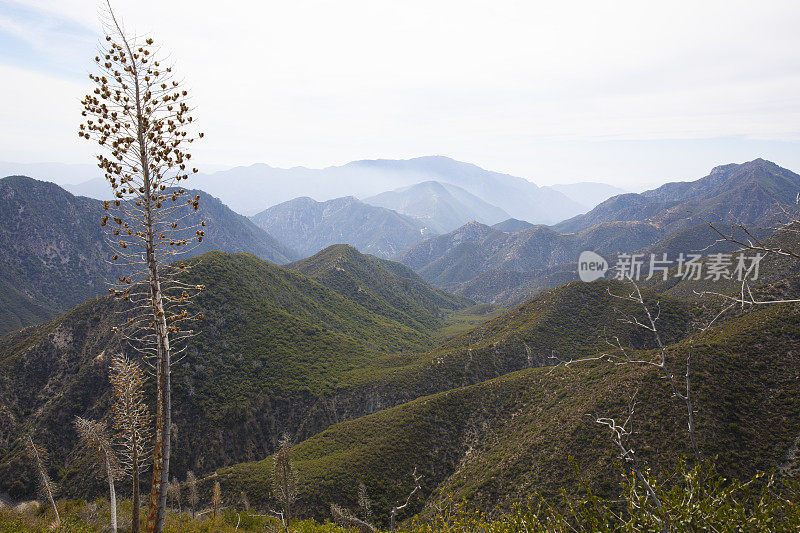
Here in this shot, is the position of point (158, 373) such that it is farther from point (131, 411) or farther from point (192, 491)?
point (192, 491)

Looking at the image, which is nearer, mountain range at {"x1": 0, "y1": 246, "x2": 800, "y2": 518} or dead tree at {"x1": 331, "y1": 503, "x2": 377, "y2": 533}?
dead tree at {"x1": 331, "y1": 503, "x2": 377, "y2": 533}

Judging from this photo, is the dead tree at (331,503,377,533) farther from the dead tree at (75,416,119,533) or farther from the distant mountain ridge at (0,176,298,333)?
the distant mountain ridge at (0,176,298,333)

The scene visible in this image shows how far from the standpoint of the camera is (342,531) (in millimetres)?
23203

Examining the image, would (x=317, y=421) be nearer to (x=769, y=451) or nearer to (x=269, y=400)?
(x=269, y=400)

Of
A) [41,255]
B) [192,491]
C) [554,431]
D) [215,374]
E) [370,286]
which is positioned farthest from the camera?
[41,255]

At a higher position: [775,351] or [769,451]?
[775,351]

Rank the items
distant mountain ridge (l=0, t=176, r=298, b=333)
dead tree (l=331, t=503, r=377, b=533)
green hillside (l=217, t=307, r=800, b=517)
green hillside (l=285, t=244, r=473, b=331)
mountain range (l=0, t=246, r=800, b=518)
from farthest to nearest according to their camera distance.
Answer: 1. distant mountain ridge (l=0, t=176, r=298, b=333)
2. green hillside (l=285, t=244, r=473, b=331)
3. mountain range (l=0, t=246, r=800, b=518)
4. green hillside (l=217, t=307, r=800, b=517)
5. dead tree (l=331, t=503, r=377, b=533)

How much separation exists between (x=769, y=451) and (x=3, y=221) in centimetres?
27144

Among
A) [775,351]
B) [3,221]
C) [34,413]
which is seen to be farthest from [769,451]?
[3,221]

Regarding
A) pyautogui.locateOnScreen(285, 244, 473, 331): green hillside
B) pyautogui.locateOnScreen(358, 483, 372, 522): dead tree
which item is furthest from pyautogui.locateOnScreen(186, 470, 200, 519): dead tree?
pyautogui.locateOnScreen(285, 244, 473, 331): green hillside

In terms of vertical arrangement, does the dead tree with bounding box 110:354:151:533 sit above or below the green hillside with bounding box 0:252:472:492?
above

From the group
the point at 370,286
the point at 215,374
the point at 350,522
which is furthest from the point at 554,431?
the point at 370,286

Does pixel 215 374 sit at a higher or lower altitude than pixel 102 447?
lower

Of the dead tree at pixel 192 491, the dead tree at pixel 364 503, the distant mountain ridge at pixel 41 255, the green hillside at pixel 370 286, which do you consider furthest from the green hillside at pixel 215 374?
the distant mountain ridge at pixel 41 255
